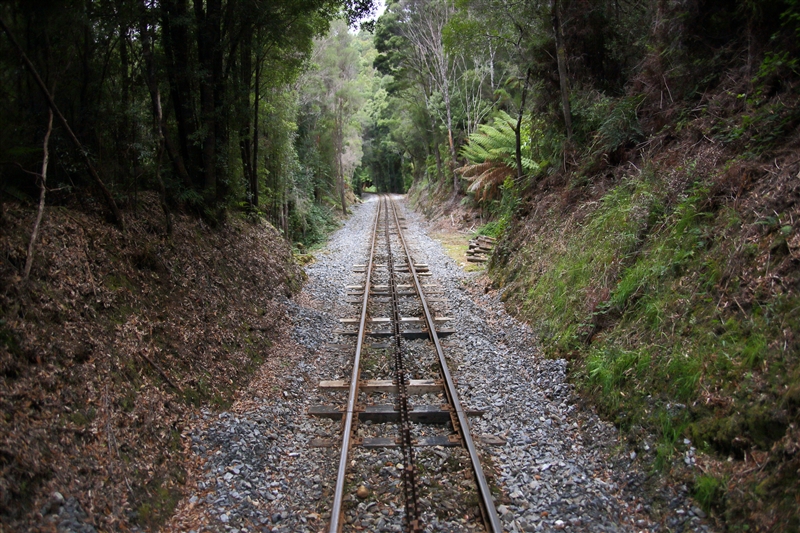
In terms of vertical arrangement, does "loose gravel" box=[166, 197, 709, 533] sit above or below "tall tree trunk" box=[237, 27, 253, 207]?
below

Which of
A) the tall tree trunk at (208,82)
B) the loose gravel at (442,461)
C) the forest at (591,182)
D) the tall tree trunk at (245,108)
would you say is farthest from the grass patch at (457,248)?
the tall tree trunk at (208,82)

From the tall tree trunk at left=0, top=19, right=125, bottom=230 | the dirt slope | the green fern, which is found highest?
the green fern

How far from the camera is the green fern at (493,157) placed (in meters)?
16.8

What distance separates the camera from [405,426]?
5.04 meters

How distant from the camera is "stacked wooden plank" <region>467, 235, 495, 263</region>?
45.6 ft

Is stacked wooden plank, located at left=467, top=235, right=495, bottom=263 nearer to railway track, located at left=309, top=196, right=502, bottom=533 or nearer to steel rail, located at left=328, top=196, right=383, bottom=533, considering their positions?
railway track, located at left=309, top=196, right=502, bottom=533

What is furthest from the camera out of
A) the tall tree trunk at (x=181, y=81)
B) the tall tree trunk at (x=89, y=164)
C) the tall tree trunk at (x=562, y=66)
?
the tall tree trunk at (x=562, y=66)

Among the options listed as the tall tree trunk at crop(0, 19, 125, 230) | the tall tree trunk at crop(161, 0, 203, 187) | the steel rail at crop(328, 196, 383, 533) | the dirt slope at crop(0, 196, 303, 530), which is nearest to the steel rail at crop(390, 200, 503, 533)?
the steel rail at crop(328, 196, 383, 533)

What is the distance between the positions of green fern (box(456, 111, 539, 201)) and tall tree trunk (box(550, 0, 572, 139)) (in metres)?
5.64

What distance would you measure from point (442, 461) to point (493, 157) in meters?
14.6

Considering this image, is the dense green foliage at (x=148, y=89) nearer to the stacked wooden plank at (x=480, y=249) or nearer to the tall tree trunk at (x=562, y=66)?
the tall tree trunk at (x=562, y=66)

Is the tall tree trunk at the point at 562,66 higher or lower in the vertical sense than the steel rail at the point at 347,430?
higher

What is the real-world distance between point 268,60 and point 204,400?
369 inches

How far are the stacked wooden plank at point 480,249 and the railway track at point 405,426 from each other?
16.5 ft
